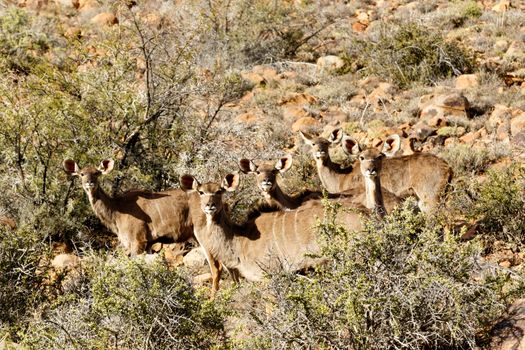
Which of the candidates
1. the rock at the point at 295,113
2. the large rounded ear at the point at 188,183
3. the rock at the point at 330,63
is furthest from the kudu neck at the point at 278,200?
the rock at the point at 330,63

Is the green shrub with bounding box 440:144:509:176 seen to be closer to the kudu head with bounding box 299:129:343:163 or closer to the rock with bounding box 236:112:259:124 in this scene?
the kudu head with bounding box 299:129:343:163

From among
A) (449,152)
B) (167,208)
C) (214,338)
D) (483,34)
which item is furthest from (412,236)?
(483,34)

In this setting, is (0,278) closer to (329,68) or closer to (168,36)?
(168,36)

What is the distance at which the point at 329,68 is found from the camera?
2042 cm

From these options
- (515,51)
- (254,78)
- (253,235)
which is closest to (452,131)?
(515,51)

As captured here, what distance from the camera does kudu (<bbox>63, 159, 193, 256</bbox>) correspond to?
11.5 meters

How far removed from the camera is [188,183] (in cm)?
1055

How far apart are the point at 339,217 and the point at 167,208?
317cm

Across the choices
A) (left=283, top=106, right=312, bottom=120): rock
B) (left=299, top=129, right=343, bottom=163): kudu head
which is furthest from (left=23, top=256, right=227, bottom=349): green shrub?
(left=283, top=106, right=312, bottom=120): rock

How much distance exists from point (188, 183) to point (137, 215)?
139 centimetres

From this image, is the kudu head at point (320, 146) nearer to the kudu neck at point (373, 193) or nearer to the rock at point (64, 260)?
the kudu neck at point (373, 193)

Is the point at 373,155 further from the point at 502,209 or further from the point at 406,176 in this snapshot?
the point at 502,209

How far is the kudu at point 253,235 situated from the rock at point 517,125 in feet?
20.1

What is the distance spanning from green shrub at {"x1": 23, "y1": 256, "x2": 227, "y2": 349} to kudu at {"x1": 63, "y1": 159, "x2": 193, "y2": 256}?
3.76 m
